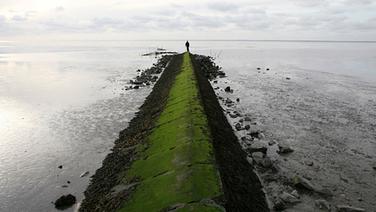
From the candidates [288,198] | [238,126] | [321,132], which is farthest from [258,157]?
[321,132]

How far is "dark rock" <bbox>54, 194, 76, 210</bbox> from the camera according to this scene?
13259mm

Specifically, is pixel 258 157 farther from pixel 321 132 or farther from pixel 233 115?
pixel 233 115

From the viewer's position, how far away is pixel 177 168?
12.3 m

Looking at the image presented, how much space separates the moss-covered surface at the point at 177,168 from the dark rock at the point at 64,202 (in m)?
2.21

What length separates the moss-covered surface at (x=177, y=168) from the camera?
10.3 meters

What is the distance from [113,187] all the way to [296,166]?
854 cm

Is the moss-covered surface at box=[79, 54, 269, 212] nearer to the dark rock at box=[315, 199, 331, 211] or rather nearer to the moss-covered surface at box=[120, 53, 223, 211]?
the moss-covered surface at box=[120, 53, 223, 211]

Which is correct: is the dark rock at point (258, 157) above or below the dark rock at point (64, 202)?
above

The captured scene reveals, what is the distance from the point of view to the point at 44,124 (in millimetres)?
25250

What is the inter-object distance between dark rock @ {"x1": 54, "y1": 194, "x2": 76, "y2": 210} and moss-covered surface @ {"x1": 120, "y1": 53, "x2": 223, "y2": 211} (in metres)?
2.21

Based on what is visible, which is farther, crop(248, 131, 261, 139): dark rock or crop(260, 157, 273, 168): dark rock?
crop(248, 131, 261, 139): dark rock

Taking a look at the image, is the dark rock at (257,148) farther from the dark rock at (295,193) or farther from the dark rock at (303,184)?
the dark rock at (295,193)

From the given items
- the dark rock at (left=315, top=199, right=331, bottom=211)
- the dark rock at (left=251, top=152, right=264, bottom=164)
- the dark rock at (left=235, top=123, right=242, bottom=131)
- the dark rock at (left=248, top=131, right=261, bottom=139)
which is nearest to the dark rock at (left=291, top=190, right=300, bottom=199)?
the dark rock at (left=315, top=199, right=331, bottom=211)

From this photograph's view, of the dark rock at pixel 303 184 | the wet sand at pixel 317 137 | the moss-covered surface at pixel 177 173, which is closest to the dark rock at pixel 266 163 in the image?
the wet sand at pixel 317 137
